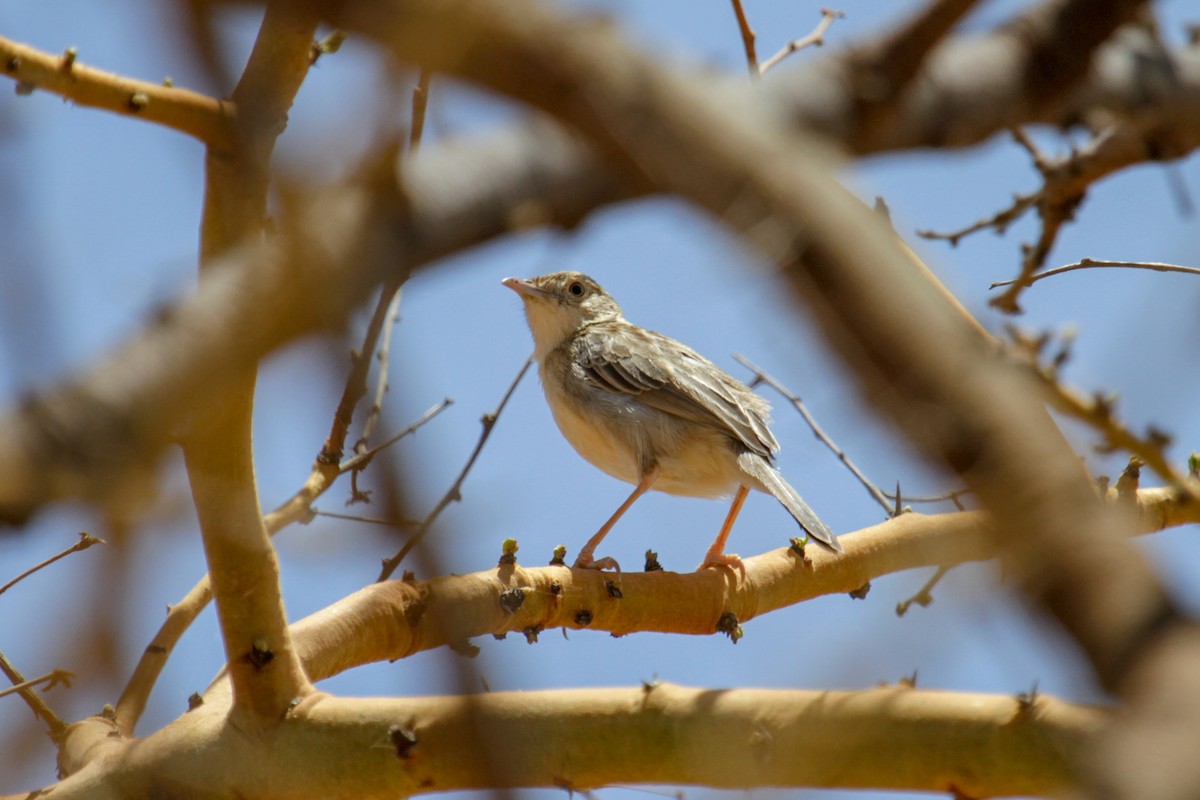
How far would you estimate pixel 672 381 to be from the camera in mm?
6812

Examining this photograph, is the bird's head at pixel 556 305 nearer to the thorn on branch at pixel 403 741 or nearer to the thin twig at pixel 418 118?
the thin twig at pixel 418 118

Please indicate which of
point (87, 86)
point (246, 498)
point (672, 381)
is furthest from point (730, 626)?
point (87, 86)

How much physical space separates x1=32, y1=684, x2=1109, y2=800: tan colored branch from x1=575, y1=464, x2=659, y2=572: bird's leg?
154cm

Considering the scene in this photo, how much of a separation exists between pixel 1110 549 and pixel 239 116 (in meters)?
2.75

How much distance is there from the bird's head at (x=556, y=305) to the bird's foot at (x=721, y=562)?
8.70 ft

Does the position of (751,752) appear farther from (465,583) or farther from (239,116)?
(239,116)

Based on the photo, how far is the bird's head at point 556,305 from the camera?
7691mm

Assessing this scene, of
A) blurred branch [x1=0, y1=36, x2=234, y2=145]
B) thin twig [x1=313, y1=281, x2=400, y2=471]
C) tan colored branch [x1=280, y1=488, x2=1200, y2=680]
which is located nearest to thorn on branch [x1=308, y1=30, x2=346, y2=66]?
blurred branch [x1=0, y1=36, x2=234, y2=145]

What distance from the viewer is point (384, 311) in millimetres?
3502

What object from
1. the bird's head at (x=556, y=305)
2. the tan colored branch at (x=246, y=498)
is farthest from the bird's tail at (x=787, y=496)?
the tan colored branch at (x=246, y=498)

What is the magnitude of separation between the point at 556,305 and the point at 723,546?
8.85 ft

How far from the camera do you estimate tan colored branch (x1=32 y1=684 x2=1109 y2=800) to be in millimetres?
2711

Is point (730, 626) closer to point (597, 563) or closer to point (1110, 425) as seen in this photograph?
point (597, 563)

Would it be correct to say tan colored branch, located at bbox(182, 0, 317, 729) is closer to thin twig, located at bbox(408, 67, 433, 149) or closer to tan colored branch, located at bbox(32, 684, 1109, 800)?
tan colored branch, located at bbox(32, 684, 1109, 800)
